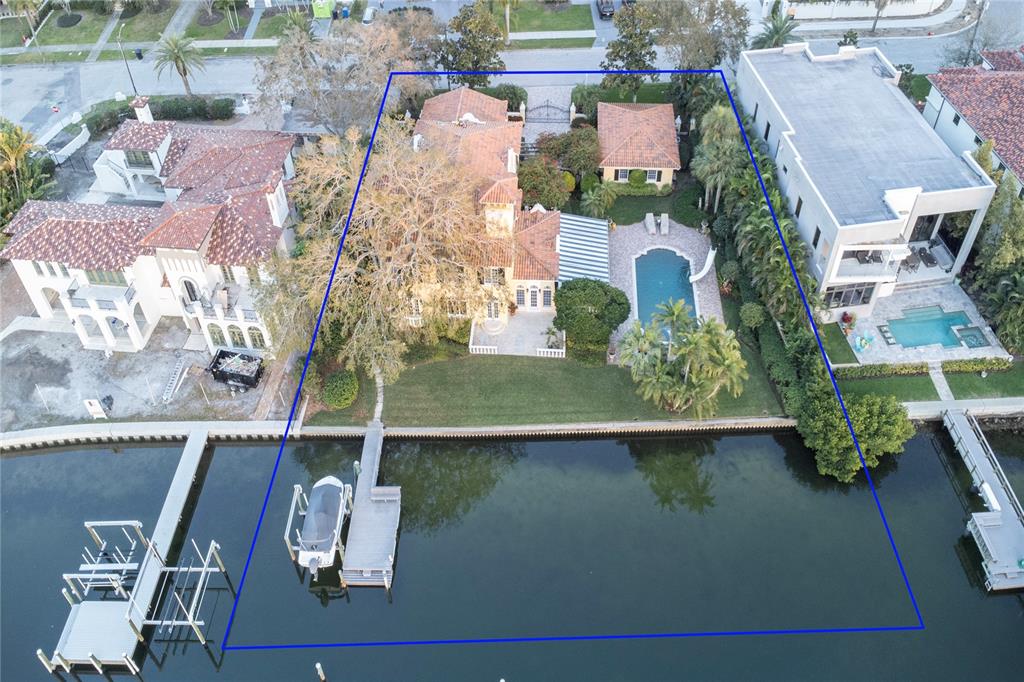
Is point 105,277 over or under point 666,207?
over

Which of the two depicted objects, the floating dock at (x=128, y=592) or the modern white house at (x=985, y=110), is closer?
the floating dock at (x=128, y=592)

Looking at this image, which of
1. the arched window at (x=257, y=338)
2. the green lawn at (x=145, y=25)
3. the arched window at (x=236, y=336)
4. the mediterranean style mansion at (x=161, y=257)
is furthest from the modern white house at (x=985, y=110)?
the green lawn at (x=145, y=25)

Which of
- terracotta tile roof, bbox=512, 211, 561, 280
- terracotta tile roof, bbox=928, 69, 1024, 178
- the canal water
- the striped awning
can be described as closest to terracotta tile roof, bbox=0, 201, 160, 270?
the canal water

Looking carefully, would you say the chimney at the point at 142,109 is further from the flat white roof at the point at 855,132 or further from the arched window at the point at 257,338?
the flat white roof at the point at 855,132

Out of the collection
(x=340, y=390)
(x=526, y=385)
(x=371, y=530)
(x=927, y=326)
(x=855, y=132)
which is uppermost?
(x=855, y=132)

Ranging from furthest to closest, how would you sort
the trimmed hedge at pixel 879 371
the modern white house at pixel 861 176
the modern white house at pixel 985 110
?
1. the modern white house at pixel 985 110
2. the modern white house at pixel 861 176
3. the trimmed hedge at pixel 879 371
